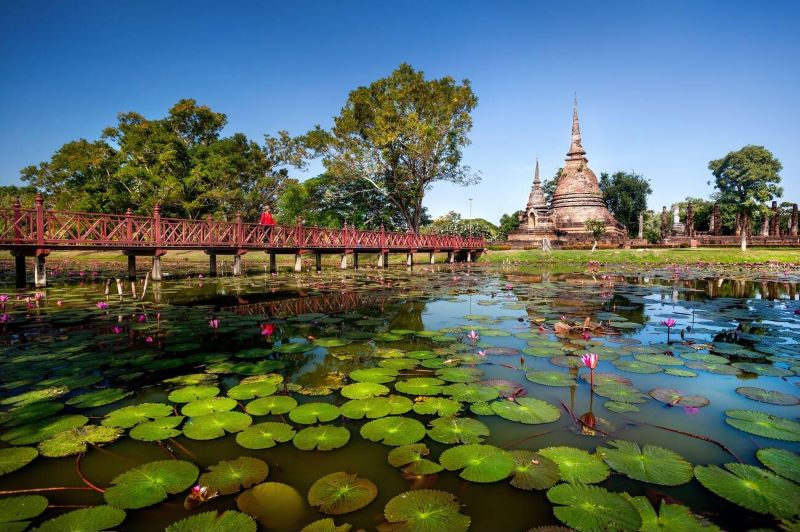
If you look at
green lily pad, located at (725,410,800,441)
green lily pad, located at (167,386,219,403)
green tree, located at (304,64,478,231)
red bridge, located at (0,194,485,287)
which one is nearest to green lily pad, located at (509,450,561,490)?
green lily pad, located at (725,410,800,441)

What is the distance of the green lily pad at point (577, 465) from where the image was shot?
180 centimetres

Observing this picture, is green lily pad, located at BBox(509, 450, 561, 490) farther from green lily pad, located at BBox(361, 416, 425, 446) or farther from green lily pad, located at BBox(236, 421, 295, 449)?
green lily pad, located at BBox(236, 421, 295, 449)

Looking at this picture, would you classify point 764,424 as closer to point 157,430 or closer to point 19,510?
point 157,430

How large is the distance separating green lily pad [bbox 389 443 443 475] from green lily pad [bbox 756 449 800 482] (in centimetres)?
157

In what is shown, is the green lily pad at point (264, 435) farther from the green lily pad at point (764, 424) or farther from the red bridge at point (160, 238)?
the red bridge at point (160, 238)

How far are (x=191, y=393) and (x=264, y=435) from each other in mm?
975

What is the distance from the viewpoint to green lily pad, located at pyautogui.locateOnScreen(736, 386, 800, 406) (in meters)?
2.67

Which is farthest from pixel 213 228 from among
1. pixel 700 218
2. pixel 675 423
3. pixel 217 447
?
pixel 700 218

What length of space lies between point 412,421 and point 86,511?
5.06 ft

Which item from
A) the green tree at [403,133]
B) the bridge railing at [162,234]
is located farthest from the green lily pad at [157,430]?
the green tree at [403,133]

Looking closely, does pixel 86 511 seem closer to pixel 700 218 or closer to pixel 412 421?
pixel 412 421

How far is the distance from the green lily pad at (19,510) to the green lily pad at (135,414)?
677mm

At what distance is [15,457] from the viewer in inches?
77.7

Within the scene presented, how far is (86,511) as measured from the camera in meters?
1.57
